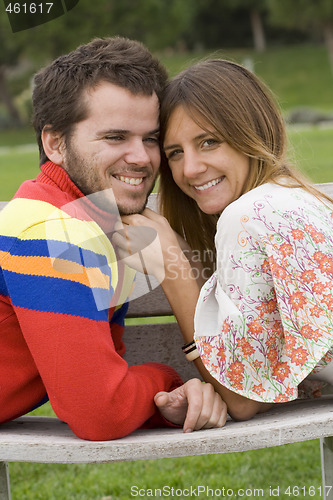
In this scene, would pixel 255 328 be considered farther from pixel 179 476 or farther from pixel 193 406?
pixel 179 476

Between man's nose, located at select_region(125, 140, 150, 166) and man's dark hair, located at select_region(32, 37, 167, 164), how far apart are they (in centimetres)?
18

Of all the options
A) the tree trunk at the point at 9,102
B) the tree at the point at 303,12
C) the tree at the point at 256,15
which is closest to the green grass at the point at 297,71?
the tree at the point at 256,15

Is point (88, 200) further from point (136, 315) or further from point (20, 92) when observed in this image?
point (20, 92)

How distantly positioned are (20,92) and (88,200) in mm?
34145

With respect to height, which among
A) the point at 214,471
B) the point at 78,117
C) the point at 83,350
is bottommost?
the point at 214,471

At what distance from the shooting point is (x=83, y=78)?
2561mm

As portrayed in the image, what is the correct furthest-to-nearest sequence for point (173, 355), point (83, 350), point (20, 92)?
point (20, 92) < point (173, 355) < point (83, 350)

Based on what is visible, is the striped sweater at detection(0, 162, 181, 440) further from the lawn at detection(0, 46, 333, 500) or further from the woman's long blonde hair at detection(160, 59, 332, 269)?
the lawn at detection(0, 46, 333, 500)

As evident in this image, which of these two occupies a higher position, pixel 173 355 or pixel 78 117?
pixel 78 117

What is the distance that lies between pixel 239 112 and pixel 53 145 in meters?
0.68

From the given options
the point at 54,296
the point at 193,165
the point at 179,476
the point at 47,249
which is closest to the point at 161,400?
the point at 54,296

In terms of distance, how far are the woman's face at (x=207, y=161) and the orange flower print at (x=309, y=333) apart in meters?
0.67

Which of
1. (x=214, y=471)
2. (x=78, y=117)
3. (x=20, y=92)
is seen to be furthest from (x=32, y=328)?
(x=20, y=92)

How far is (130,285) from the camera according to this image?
294 cm
